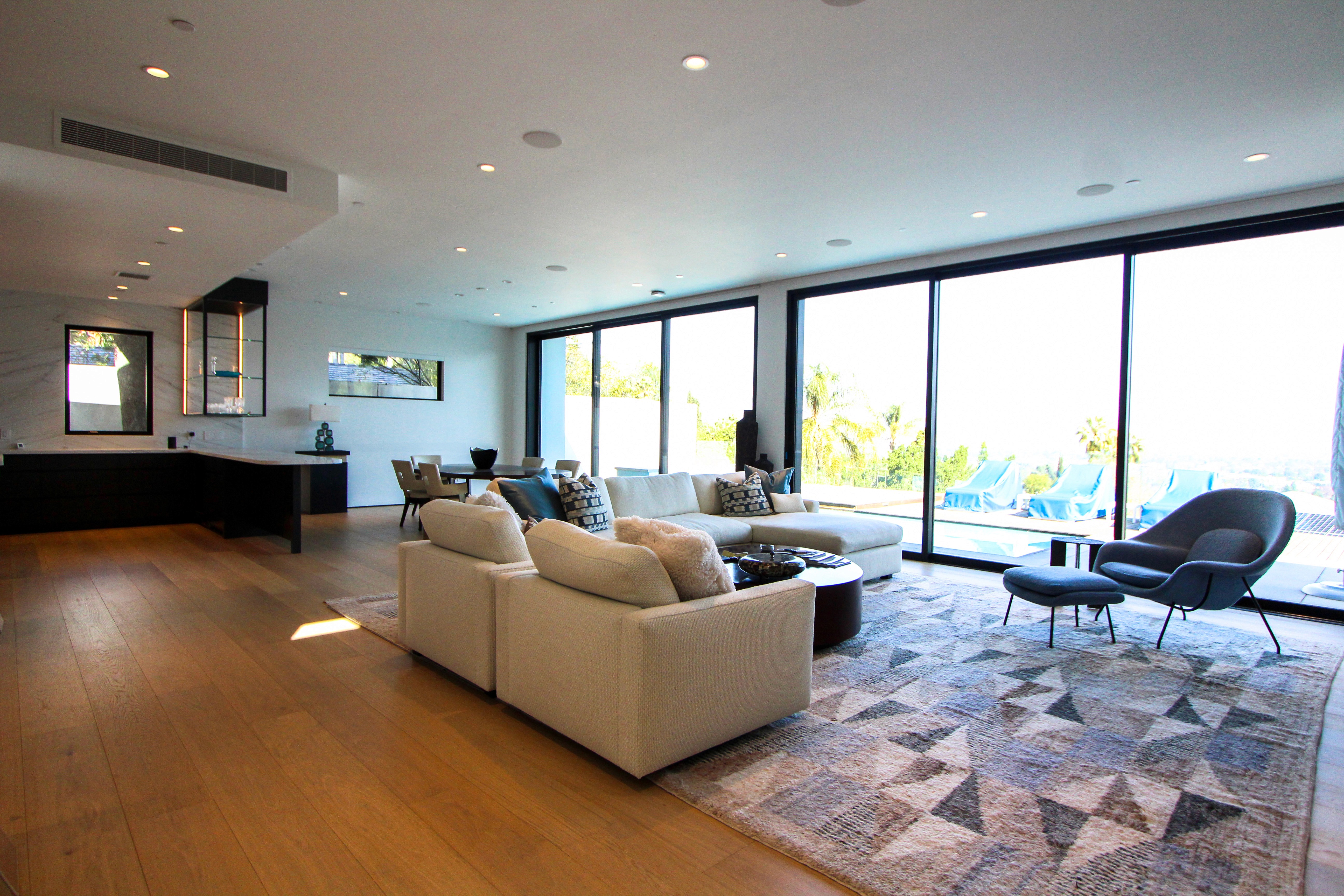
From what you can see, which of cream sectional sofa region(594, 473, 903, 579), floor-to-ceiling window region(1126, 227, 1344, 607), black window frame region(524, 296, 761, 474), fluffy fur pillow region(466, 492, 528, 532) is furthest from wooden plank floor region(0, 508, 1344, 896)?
black window frame region(524, 296, 761, 474)

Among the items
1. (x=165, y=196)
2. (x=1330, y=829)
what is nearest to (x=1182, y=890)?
(x=1330, y=829)

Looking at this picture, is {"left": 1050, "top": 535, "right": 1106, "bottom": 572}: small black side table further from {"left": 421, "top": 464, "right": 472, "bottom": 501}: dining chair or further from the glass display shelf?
the glass display shelf

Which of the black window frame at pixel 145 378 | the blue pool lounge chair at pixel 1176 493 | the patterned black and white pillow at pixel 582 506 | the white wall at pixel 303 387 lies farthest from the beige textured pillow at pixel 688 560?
the black window frame at pixel 145 378

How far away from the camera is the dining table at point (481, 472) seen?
774cm

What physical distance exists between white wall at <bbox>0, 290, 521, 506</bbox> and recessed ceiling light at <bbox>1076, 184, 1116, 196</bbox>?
879 cm

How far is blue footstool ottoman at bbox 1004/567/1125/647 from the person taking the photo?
3.86 metres

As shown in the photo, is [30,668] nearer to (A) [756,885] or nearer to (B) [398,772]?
(B) [398,772]

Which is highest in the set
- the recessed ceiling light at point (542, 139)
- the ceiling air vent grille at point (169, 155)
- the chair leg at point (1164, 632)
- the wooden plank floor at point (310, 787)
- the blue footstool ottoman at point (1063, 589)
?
the recessed ceiling light at point (542, 139)

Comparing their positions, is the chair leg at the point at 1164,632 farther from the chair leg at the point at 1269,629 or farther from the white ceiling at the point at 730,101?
the white ceiling at the point at 730,101

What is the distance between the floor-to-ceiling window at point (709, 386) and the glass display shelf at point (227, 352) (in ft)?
17.1

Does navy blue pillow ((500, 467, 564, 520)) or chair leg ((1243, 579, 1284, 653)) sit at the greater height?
navy blue pillow ((500, 467, 564, 520))

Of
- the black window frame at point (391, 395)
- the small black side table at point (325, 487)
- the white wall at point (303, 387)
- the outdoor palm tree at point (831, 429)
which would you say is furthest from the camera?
the black window frame at point (391, 395)

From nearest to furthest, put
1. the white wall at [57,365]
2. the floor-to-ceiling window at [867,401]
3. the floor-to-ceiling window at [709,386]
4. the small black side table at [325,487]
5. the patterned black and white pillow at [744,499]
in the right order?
1. the patterned black and white pillow at [744,499]
2. the floor-to-ceiling window at [867,401]
3. the white wall at [57,365]
4. the floor-to-ceiling window at [709,386]
5. the small black side table at [325,487]

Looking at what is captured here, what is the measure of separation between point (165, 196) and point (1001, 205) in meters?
5.55
